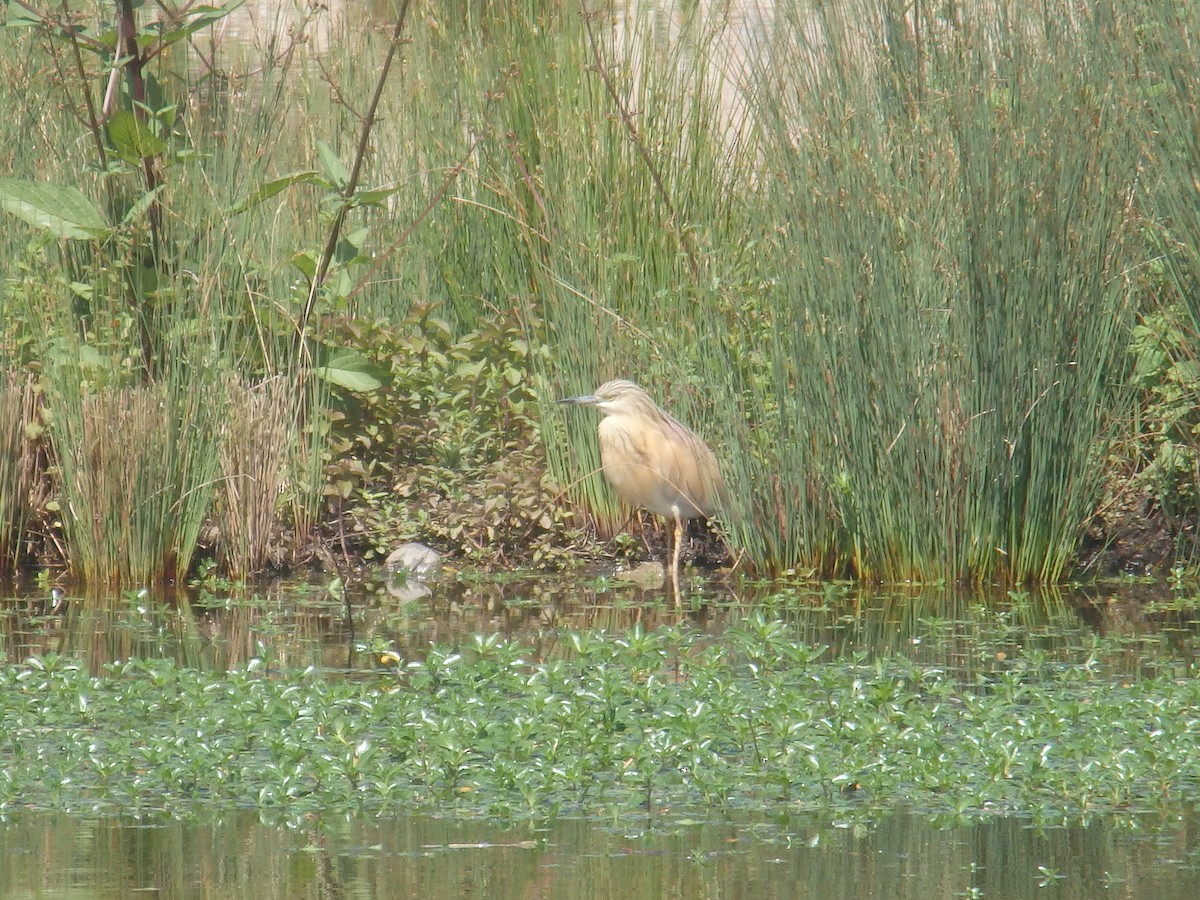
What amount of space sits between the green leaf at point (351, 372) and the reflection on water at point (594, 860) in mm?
3671

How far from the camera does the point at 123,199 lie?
22.9 feet

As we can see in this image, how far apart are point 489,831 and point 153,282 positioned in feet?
13.2

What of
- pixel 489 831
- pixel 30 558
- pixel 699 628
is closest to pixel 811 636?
pixel 699 628

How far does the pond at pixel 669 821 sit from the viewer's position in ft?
10.5

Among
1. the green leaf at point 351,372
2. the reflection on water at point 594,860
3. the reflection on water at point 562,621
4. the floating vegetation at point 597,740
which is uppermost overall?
the green leaf at point 351,372

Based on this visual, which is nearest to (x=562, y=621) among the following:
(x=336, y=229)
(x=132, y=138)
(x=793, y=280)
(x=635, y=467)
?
(x=635, y=467)

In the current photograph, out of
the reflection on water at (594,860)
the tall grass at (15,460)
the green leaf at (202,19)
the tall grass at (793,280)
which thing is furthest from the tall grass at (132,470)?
the reflection on water at (594,860)

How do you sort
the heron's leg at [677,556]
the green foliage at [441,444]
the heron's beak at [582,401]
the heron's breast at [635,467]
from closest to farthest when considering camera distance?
1. the heron's breast at [635,467]
2. the heron's leg at [677,556]
3. the heron's beak at [582,401]
4. the green foliage at [441,444]

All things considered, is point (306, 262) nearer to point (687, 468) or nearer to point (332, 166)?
point (332, 166)

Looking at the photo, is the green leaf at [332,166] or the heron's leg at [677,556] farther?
the green leaf at [332,166]

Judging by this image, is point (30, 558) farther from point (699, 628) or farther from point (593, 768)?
point (593, 768)

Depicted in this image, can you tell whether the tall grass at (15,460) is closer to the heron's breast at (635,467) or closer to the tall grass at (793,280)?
the tall grass at (793,280)

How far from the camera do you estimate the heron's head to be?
694cm

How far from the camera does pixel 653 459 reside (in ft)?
22.1
